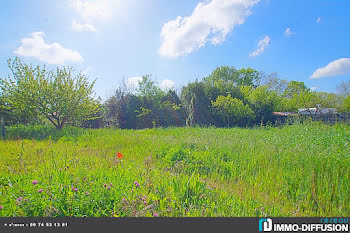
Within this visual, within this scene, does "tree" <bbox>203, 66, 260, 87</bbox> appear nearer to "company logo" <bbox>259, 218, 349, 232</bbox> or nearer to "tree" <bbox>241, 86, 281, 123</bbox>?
"tree" <bbox>241, 86, 281, 123</bbox>

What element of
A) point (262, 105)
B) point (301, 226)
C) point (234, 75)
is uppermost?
point (234, 75)

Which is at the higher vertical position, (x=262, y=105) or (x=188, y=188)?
(x=262, y=105)

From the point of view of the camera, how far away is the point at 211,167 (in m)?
3.94

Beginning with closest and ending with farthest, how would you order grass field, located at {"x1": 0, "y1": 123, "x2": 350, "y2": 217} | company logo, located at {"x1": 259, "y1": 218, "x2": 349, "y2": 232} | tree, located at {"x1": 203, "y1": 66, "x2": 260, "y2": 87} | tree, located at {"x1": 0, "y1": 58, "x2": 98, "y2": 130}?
company logo, located at {"x1": 259, "y1": 218, "x2": 349, "y2": 232}
grass field, located at {"x1": 0, "y1": 123, "x2": 350, "y2": 217}
tree, located at {"x1": 0, "y1": 58, "x2": 98, "y2": 130}
tree, located at {"x1": 203, "y1": 66, "x2": 260, "y2": 87}

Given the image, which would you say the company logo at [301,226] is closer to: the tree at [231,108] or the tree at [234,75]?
the tree at [231,108]

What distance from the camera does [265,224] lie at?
5.77 ft

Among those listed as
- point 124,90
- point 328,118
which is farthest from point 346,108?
point 124,90

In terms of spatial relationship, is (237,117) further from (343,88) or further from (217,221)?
(343,88)

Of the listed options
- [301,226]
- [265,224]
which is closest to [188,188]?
[265,224]

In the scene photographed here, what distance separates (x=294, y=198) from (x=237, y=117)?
570 inches

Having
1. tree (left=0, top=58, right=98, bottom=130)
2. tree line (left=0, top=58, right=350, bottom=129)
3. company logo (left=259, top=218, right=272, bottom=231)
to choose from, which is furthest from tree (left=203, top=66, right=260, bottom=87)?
company logo (left=259, top=218, right=272, bottom=231)

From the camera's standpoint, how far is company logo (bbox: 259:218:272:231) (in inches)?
68.8

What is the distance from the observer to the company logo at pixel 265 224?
5.73 ft

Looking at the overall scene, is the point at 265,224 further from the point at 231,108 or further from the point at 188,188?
the point at 231,108
